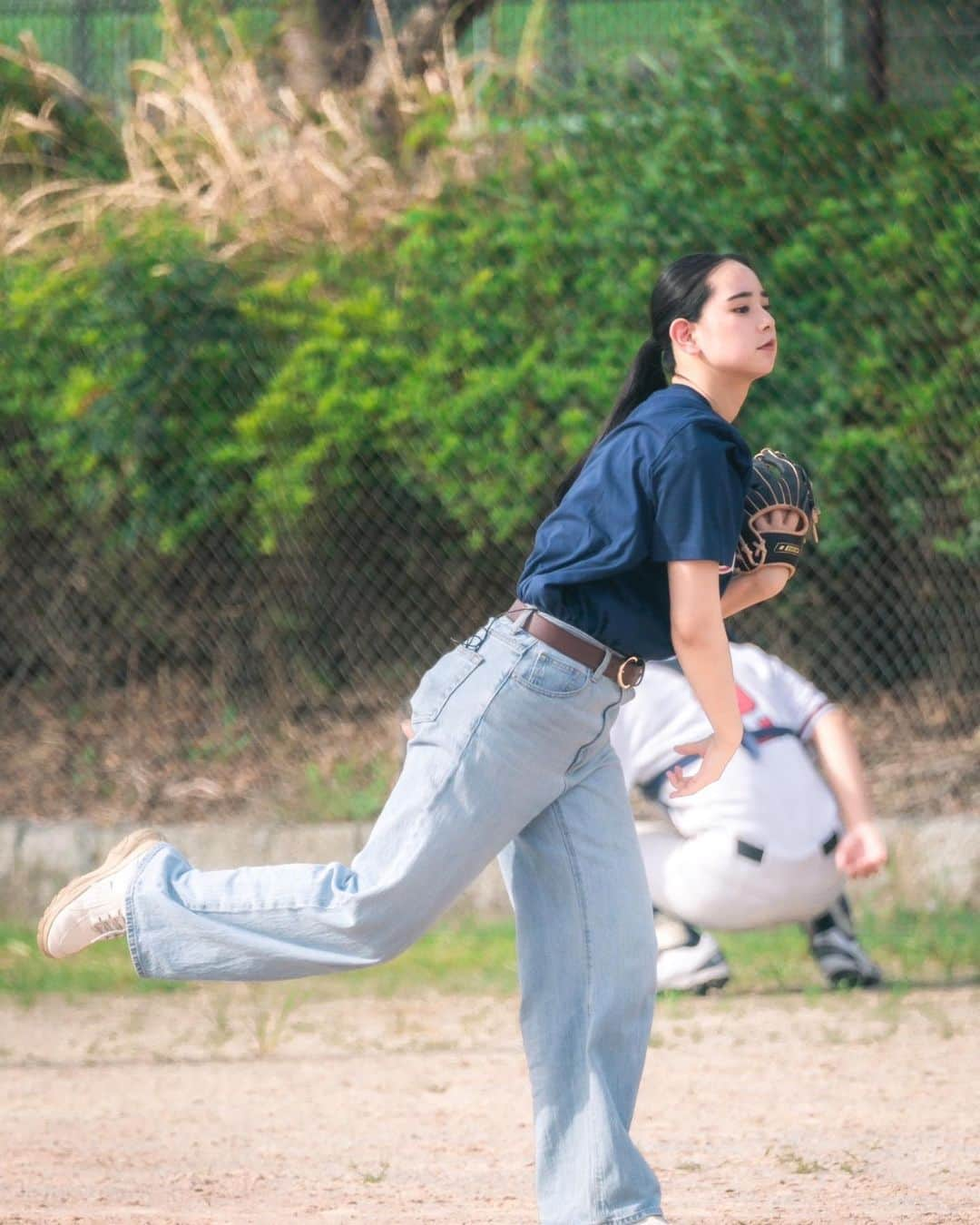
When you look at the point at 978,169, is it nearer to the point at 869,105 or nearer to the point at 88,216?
the point at 869,105

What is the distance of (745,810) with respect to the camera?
4.71 metres

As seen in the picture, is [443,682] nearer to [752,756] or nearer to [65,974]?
[752,756]

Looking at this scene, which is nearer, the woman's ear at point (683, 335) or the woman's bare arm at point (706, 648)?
the woman's bare arm at point (706, 648)

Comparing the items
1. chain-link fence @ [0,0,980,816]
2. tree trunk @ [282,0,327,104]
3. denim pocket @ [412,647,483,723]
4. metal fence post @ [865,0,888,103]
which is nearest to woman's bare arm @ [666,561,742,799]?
denim pocket @ [412,647,483,723]

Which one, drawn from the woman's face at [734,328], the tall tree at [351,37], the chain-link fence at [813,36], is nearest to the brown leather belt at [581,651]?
the woman's face at [734,328]

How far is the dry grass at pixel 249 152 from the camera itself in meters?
7.12

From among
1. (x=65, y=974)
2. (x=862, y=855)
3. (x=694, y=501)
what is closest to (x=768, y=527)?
(x=694, y=501)

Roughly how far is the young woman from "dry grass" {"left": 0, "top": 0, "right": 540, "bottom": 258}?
447 cm

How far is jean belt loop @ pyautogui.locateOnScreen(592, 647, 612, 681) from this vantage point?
2.70 metres

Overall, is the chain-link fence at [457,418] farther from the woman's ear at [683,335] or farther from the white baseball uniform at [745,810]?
the woman's ear at [683,335]

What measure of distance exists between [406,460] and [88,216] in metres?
1.93

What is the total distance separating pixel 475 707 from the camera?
2.70 meters

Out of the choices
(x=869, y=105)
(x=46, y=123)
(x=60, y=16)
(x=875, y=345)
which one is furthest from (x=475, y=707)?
(x=60, y=16)

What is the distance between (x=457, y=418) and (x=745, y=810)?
234 cm
